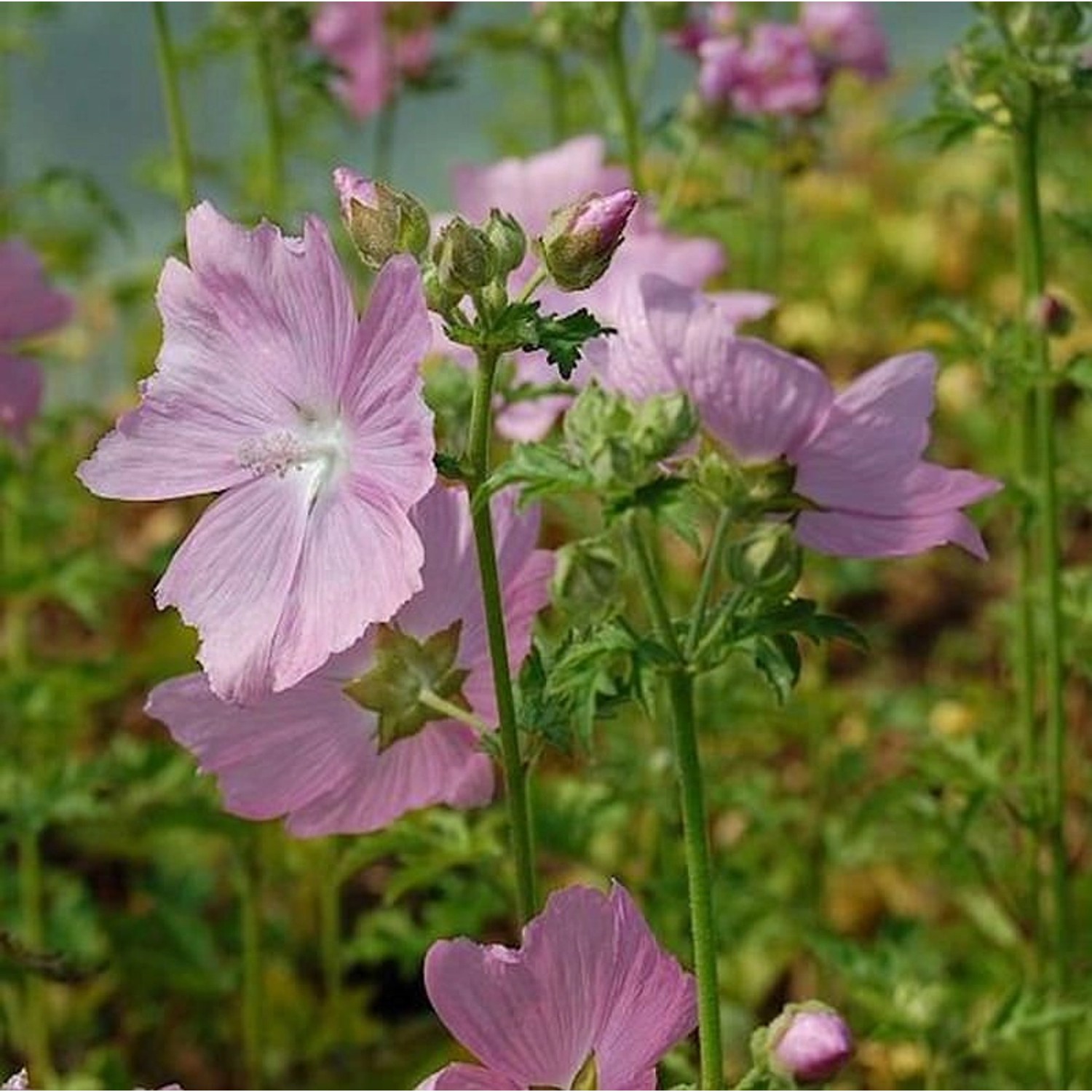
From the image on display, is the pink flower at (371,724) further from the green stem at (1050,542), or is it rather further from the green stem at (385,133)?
the green stem at (385,133)

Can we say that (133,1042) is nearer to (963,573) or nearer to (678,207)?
(678,207)

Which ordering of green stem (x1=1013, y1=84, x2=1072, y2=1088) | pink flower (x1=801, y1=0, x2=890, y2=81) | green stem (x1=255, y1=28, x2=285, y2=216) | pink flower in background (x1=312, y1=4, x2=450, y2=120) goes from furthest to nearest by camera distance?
1. pink flower in background (x1=312, y1=4, x2=450, y2=120)
2. pink flower (x1=801, y1=0, x2=890, y2=81)
3. green stem (x1=255, y1=28, x2=285, y2=216)
4. green stem (x1=1013, y1=84, x2=1072, y2=1088)

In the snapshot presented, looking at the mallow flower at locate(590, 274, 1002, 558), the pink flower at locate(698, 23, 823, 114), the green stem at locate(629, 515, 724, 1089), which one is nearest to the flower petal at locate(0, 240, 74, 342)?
the pink flower at locate(698, 23, 823, 114)

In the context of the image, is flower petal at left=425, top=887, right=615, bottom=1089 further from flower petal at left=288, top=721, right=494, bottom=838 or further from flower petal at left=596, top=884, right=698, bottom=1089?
flower petal at left=288, top=721, right=494, bottom=838

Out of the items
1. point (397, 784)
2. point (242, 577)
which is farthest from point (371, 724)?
point (242, 577)

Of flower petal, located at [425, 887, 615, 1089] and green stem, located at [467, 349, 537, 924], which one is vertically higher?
green stem, located at [467, 349, 537, 924]

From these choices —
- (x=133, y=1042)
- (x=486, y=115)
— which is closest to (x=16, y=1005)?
(x=133, y=1042)

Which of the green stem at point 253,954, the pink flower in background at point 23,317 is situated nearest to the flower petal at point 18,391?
the pink flower in background at point 23,317
